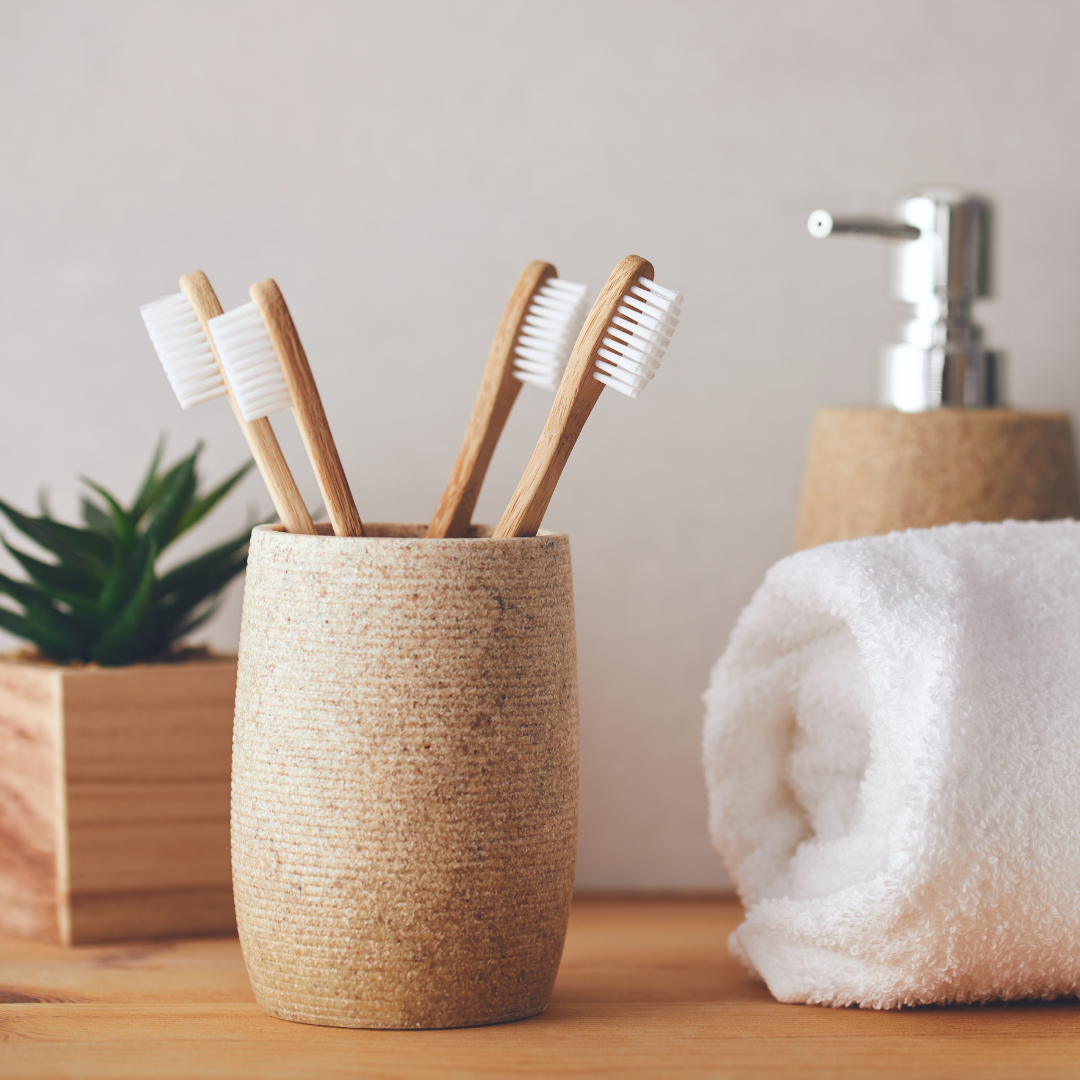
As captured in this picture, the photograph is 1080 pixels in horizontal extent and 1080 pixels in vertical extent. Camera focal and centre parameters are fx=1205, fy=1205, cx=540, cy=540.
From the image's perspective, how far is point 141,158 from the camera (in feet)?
2.22

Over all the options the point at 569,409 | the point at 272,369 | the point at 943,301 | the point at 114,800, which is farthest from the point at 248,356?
the point at 943,301

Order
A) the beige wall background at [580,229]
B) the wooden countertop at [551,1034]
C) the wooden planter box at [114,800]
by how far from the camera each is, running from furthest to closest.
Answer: the beige wall background at [580,229], the wooden planter box at [114,800], the wooden countertop at [551,1034]

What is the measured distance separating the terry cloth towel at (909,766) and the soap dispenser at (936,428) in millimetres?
74

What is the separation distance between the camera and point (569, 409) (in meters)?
0.43

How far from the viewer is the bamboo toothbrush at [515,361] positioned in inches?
18.8

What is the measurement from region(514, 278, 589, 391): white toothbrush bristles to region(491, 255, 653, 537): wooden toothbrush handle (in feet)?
0.12

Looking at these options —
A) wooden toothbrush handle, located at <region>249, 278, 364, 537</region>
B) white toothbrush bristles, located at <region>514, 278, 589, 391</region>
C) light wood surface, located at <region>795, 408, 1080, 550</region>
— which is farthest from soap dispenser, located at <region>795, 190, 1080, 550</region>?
wooden toothbrush handle, located at <region>249, 278, 364, 537</region>

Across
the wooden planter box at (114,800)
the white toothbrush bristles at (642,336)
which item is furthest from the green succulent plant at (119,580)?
the white toothbrush bristles at (642,336)

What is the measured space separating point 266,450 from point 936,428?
32 centimetres

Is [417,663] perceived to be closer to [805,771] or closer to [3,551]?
[805,771]

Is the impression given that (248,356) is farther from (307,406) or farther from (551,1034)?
(551,1034)

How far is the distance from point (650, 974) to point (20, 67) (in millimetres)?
584

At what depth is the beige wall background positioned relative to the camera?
2.22 ft

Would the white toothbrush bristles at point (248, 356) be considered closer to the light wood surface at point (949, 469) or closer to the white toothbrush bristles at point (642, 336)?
the white toothbrush bristles at point (642, 336)
